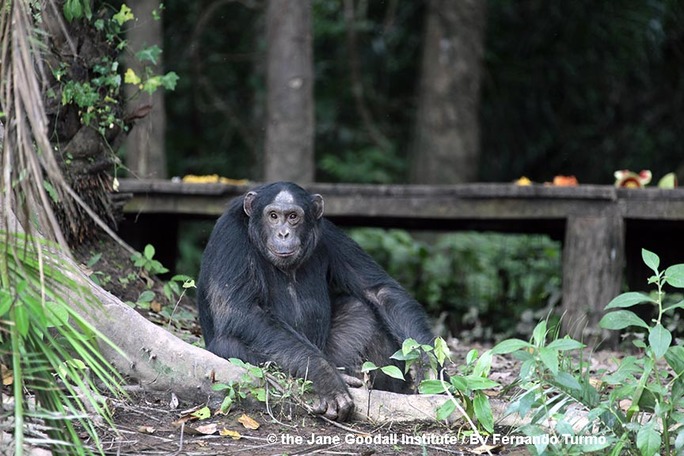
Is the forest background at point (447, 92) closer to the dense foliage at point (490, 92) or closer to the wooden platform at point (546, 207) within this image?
the dense foliage at point (490, 92)

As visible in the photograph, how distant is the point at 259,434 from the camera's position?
4.47 m

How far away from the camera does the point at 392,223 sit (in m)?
9.81

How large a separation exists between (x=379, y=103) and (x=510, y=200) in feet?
28.4

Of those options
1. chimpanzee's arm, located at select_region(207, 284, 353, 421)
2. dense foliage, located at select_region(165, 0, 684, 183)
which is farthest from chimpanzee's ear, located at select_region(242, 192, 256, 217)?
dense foliage, located at select_region(165, 0, 684, 183)

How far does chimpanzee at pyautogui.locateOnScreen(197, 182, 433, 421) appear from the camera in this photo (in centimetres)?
525

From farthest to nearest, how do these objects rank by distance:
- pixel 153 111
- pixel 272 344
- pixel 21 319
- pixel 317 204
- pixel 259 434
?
pixel 153 111, pixel 317 204, pixel 272 344, pixel 259 434, pixel 21 319

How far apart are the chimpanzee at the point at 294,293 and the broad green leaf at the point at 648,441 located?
5.60 feet

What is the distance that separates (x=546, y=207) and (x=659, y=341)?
438 centimetres

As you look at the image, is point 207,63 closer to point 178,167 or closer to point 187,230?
point 178,167

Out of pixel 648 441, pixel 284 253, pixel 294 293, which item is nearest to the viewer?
pixel 648 441

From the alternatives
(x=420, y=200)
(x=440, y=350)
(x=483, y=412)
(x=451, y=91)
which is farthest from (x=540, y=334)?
(x=451, y=91)

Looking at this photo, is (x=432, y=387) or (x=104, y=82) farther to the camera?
(x=104, y=82)

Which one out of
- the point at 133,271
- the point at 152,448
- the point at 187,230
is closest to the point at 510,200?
the point at 133,271

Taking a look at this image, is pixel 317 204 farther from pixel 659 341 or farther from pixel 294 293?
pixel 659 341
